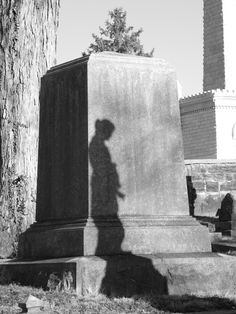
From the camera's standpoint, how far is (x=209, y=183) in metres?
17.1

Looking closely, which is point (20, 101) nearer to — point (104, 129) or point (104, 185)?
point (104, 129)

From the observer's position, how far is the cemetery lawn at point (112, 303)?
4.68m

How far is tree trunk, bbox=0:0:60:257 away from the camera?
9359 mm

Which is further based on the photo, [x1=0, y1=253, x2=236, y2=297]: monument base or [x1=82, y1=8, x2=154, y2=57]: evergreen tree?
[x1=82, y1=8, x2=154, y2=57]: evergreen tree

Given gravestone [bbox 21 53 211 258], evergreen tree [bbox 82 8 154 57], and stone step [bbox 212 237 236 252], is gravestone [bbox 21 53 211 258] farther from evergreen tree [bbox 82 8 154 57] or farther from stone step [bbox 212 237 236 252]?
evergreen tree [bbox 82 8 154 57]

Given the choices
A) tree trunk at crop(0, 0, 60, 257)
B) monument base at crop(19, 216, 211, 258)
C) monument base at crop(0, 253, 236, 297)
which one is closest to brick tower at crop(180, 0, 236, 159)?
tree trunk at crop(0, 0, 60, 257)

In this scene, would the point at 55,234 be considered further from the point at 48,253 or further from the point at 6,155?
the point at 6,155

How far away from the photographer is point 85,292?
17.2 ft

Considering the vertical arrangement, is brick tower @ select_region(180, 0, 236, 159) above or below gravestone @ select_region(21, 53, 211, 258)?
above

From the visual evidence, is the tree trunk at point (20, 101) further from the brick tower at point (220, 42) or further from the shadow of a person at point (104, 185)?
the brick tower at point (220, 42)

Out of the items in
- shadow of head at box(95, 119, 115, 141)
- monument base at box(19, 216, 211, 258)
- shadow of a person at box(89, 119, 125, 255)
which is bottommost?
monument base at box(19, 216, 211, 258)

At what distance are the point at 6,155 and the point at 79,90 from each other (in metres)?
Result: 3.61

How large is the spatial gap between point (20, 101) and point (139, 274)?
484 cm

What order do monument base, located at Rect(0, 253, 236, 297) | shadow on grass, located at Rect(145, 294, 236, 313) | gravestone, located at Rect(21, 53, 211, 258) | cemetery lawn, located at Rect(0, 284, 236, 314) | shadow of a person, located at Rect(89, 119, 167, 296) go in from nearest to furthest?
1. cemetery lawn, located at Rect(0, 284, 236, 314)
2. shadow on grass, located at Rect(145, 294, 236, 313)
3. monument base, located at Rect(0, 253, 236, 297)
4. shadow of a person, located at Rect(89, 119, 167, 296)
5. gravestone, located at Rect(21, 53, 211, 258)
